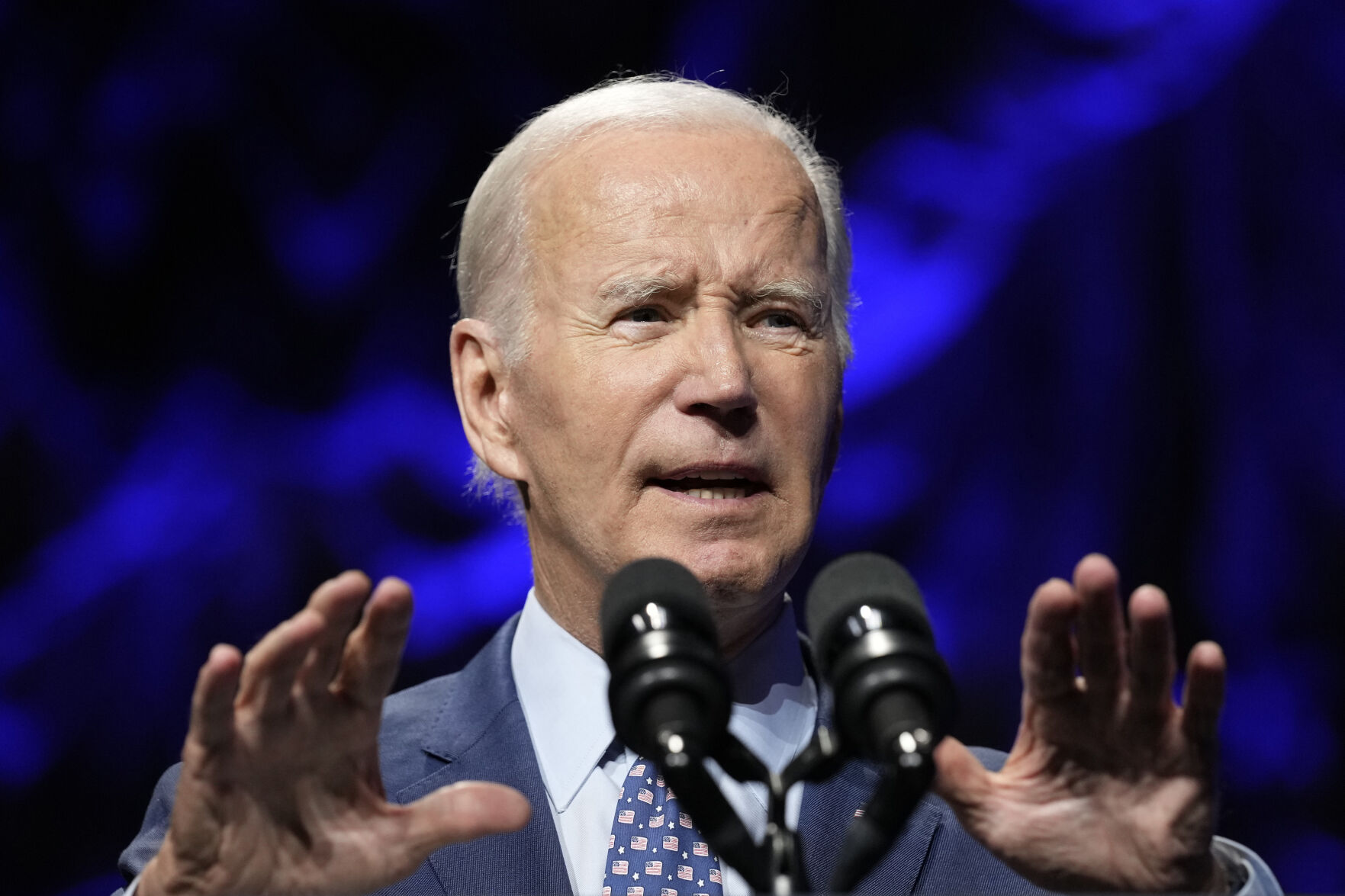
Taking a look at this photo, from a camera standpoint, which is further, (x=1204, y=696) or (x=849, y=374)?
(x=849, y=374)

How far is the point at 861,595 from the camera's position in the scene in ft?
3.41

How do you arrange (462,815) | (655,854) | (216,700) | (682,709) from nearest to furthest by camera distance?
(682,709), (216,700), (462,815), (655,854)

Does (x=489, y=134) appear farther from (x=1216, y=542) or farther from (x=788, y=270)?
(x=1216, y=542)

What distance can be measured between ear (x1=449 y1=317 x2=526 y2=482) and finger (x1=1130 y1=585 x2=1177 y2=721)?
102cm

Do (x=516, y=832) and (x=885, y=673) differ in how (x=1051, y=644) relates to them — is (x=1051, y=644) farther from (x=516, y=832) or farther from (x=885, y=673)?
(x=516, y=832)

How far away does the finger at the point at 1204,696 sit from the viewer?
4.04 ft

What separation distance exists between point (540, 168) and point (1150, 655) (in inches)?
48.6

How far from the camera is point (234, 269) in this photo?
2807 mm

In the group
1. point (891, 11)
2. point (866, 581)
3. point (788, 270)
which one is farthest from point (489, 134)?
point (866, 581)

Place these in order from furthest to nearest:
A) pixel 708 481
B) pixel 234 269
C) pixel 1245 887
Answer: pixel 234 269 → pixel 708 481 → pixel 1245 887

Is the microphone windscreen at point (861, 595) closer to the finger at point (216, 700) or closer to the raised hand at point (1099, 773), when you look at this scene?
the raised hand at point (1099, 773)

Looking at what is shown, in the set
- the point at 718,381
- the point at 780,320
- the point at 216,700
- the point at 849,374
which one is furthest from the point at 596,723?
the point at 849,374

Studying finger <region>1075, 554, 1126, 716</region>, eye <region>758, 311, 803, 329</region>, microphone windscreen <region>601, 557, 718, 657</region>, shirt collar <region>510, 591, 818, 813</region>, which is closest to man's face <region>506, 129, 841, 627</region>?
eye <region>758, 311, 803, 329</region>

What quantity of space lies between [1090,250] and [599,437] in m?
1.53
